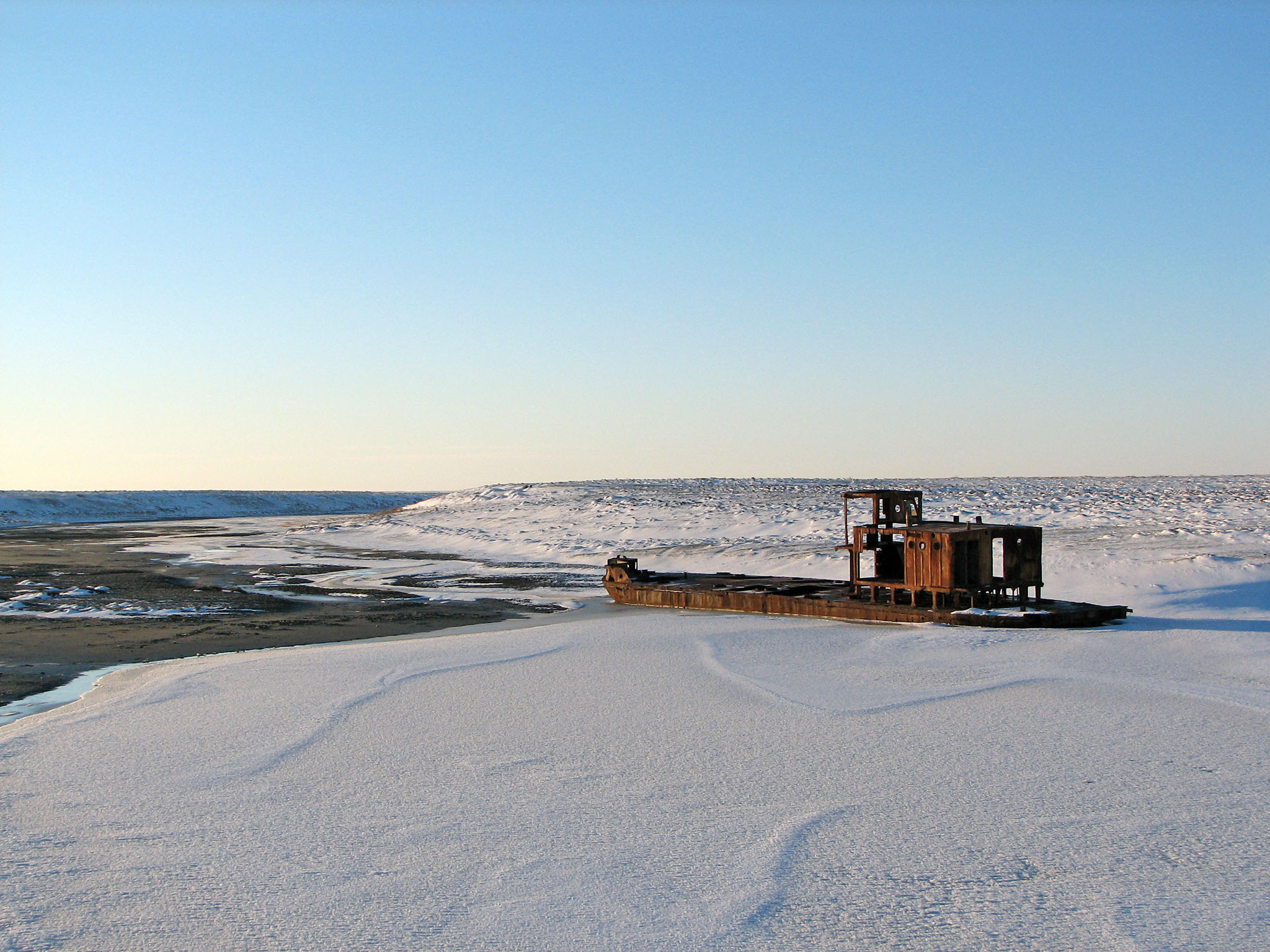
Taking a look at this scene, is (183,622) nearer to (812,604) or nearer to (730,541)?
(812,604)

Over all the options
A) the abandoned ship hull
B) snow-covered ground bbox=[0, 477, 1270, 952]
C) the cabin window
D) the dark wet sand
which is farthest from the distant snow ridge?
snow-covered ground bbox=[0, 477, 1270, 952]

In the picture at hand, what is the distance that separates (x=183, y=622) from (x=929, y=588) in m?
13.1

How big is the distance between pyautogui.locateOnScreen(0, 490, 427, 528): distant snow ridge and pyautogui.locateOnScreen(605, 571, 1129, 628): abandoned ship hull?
69064 millimetres

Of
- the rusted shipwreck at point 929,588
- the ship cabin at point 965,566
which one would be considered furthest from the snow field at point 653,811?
the ship cabin at point 965,566

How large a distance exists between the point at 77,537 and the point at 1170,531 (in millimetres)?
50971

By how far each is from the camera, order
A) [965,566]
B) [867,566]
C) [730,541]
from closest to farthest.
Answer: [965,566]
[867,566]
[730,541]

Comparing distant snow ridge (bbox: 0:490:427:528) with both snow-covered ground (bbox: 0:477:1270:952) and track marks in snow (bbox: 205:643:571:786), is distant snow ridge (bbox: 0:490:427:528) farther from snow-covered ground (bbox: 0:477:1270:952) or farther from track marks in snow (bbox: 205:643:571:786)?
snow-covered ground (bbox: 0:477:1270:952)

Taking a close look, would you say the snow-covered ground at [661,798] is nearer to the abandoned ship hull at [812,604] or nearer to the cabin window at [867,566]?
the abandoned ship hull at [812,604]

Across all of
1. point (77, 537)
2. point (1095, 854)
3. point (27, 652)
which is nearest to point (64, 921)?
point (1095, 854)

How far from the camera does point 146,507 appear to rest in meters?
101

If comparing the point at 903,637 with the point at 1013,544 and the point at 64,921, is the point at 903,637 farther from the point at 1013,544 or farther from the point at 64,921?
the point at 64,921

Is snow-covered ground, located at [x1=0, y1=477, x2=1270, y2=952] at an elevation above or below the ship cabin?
below

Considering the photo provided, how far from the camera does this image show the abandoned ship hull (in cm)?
1488

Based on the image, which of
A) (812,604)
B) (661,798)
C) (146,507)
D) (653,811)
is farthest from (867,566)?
(146,507)
